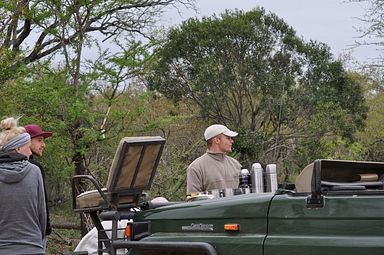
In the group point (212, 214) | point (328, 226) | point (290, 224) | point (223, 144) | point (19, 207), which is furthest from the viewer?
point (223, 144)

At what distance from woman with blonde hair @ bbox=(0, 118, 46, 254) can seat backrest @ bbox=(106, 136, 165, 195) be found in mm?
550

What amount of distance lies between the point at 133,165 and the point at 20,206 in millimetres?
899

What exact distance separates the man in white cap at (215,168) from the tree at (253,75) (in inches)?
825

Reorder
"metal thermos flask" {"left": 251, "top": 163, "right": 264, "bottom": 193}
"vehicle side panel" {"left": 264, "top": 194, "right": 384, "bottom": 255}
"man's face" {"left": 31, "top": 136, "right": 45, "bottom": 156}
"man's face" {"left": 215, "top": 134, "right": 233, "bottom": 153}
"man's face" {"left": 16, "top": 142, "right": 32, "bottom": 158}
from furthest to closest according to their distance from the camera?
"man's face" {"left": 215, "top": 134, "right": 233, "bottom": 153} < "man's face" {"left": 31, "top": 136, "right": 45, "bottom": 156} < "metal thermos flask" {"left": 251, "top": 163, "right": 264, "bottom": 193} < "man's face" {"left": 16, "top": 142, "right": 32, "bottom": 158} < "vehicle side panel" {"left": 264, "top": 194, "right": 384, "bottom": 255}

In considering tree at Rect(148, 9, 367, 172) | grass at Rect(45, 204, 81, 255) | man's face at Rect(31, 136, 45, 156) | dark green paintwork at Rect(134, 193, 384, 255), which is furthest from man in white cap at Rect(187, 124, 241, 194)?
tree at Rect(148, 9, 367, 172)

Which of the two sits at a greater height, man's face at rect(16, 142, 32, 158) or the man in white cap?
man's face at rect(16, 142, 32, 158)

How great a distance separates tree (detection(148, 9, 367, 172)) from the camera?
28281mm

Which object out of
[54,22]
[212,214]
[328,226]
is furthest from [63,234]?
[328,226]

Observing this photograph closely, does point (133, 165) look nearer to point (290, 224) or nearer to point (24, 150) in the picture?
point (24, 150)

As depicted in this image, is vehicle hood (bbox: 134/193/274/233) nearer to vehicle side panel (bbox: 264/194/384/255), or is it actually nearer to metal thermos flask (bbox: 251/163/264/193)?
vehicle side panel (bbox: 264/194/384/255)

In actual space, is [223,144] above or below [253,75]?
below

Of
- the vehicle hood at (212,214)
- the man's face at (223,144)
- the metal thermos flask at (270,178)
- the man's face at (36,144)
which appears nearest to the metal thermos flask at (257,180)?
the metal thermos flask at (270,178)

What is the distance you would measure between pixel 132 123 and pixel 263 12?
17075 mm

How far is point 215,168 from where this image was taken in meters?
6.71
